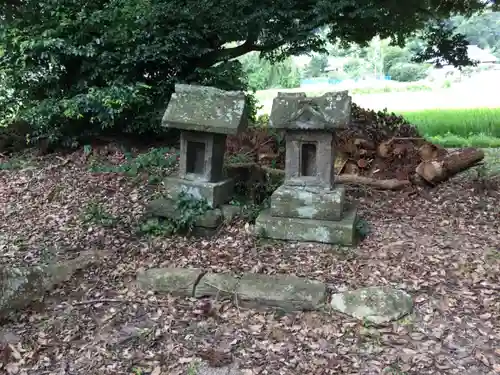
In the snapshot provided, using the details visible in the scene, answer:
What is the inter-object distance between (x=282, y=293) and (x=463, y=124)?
38.1ft

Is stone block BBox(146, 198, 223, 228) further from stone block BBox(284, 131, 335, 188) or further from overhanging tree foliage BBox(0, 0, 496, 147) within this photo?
Result: overhanging tree foliage BBox(0, 0, 496, 147)

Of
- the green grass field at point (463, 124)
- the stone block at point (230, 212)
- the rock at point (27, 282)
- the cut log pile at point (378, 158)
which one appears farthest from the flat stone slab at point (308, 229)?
the green grass field at point (463, 124)

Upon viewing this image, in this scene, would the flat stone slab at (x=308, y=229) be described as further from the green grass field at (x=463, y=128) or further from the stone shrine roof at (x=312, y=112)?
the green grass field at (x=463, y=128)

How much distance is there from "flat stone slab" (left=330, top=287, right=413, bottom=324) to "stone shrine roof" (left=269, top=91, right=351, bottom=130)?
5.45ft

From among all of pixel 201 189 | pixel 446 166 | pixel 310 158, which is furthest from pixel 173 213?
pixel 446 166

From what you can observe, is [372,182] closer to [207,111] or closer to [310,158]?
[310,158]

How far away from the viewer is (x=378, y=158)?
277 inches

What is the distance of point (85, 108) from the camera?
23.9ft

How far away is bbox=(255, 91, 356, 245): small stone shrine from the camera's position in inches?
190

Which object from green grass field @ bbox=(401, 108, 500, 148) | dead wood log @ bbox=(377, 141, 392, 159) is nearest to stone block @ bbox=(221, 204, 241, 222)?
dead wood log @ bbox=(377, 141, 392, 159)

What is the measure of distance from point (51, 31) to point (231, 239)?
178 inches

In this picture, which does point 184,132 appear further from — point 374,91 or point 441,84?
point 441,84

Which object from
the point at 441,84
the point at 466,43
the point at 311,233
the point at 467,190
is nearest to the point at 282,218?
the point at 311,233

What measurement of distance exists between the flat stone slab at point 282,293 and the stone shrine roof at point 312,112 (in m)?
1.57
